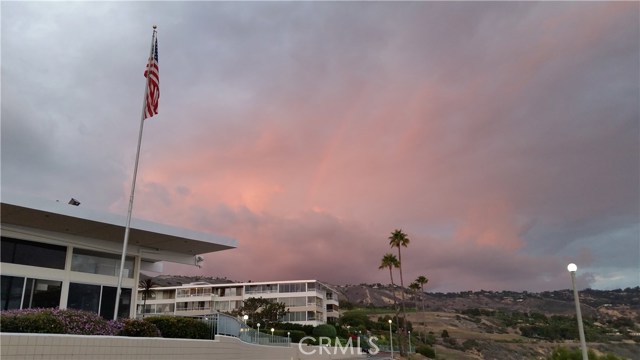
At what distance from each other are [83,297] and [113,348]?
41.7 feet

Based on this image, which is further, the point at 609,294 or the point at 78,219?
the point at 609,294

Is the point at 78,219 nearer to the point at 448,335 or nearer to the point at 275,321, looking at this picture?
the point at 275,321

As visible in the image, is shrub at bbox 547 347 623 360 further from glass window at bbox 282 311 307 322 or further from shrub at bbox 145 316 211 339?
glass window at bbox 282 311 307 322

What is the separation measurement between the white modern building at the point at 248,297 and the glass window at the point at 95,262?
209ft

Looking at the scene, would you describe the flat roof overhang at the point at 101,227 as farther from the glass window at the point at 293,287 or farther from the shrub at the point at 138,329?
the glass window at the point at 293,287

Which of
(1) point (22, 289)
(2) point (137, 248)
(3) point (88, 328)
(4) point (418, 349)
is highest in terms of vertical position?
(2) point (137, 248)

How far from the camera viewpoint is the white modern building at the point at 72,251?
21.7 m

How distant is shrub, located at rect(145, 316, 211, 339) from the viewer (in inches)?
682

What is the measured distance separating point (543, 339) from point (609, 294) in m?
79.9

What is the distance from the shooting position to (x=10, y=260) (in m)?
22.2

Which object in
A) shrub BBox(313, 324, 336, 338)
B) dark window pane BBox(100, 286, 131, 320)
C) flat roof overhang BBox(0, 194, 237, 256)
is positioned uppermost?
flat roof overhang BBox(0, 194, 237, 256)

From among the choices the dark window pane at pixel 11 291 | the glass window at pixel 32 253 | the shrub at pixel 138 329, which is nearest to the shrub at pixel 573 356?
the shrub at pixel 138 329

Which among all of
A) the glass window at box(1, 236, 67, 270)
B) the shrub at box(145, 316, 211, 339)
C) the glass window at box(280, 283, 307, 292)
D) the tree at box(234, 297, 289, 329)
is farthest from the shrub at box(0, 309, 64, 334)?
the glass window at box(280, 283, 307, 292)

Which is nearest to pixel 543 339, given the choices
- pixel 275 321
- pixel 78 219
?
pixel 275 321
